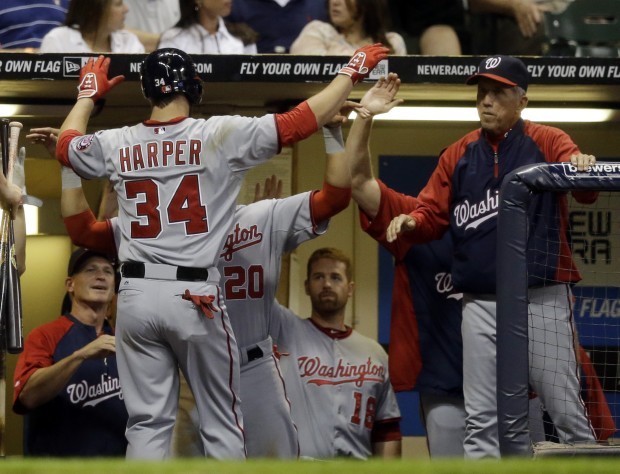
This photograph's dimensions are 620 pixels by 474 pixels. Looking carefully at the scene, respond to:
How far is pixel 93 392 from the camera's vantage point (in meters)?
5.66

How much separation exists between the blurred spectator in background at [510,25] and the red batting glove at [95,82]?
9.66 feet

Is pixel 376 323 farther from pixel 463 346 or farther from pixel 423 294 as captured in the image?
pixel 463 346

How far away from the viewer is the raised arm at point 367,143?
18.0 ft

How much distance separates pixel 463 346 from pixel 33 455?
2130 mm

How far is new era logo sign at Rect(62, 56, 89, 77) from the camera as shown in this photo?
5930 millimetres

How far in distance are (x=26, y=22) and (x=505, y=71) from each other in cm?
303

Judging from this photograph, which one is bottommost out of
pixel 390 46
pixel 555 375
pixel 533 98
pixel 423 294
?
pixel 555 375

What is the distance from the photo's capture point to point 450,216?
5527 mm

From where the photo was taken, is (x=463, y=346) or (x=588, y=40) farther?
(x=588, y=40)

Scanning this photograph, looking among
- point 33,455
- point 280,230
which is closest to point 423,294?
point 280,230

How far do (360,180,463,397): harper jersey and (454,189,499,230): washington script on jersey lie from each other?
0.41 m

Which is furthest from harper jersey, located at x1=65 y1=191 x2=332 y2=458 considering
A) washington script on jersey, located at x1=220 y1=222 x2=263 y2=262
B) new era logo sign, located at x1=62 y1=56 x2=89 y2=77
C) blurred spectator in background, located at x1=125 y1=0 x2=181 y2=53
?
blurred spectator in background, located at x1=125 y1=0 x2=181 y2=53

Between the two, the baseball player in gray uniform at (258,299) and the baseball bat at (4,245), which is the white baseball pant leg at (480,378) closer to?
the baseball player in gray uniform at (258,299)

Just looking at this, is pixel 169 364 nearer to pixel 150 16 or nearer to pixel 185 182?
pixel 185 182
